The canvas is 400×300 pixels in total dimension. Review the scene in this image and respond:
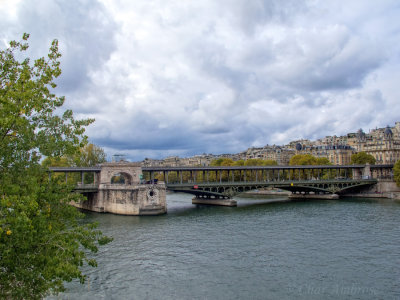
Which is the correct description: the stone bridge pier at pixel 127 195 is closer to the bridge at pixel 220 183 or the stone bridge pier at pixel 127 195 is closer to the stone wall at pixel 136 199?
the stone wall at pixel 136 199

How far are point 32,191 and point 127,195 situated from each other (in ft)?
120

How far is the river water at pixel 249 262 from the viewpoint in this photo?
Answer: 54.6 ft

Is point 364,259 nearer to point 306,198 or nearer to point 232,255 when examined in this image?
point 232,255

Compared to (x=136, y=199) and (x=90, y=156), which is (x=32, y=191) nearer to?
(x=136, y=199)

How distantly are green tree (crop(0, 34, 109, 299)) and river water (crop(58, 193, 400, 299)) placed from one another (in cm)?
807

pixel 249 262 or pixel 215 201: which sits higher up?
pixel 215 201

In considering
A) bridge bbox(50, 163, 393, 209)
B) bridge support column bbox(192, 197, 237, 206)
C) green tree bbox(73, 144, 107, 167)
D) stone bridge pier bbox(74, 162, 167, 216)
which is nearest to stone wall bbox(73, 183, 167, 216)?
stone bridge pier bbox(74, 162, 167, 216)

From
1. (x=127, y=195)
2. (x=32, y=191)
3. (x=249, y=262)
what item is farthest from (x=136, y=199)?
(x=32, y=191)

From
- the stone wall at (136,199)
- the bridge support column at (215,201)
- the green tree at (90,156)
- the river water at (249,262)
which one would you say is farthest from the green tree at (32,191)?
the green tree at (90,156)

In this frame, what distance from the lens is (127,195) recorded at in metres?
44.7

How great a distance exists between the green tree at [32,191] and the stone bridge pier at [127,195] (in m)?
33.8

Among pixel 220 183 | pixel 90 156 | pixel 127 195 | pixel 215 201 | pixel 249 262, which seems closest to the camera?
pixel 249 262

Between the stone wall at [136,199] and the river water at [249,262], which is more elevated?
the stone wall at [136,199]

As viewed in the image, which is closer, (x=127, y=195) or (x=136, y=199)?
(x=136, y=199)
